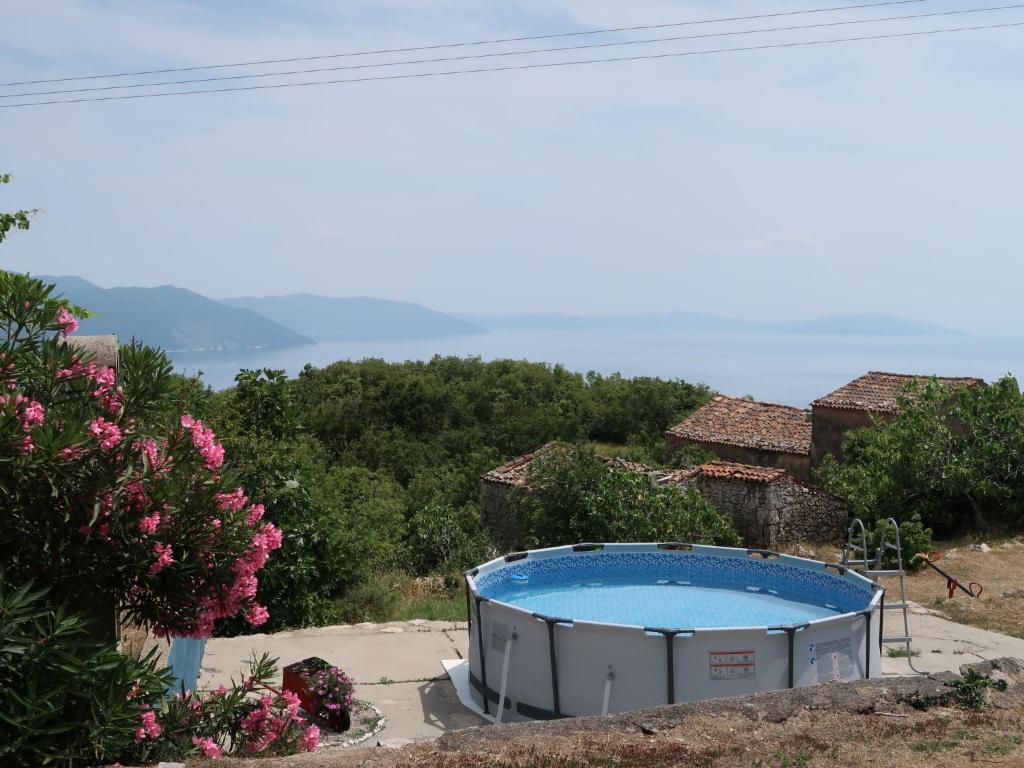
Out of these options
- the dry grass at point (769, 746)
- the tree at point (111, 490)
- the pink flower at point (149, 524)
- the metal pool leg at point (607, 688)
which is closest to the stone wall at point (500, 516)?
the metal pool leg at point (607, 688)

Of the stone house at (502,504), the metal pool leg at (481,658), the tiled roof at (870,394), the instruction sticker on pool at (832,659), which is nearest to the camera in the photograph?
the instruction sticker on pool at (832,659)

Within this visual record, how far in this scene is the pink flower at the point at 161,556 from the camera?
5.51 metres

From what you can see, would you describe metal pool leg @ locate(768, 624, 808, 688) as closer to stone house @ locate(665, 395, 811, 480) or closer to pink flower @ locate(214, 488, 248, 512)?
pink flower @ locate(214, 488, 248, 512)

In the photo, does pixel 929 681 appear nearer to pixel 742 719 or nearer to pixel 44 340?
pixel 742 719

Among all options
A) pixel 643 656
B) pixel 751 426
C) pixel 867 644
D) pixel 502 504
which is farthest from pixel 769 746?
pixel 751 426

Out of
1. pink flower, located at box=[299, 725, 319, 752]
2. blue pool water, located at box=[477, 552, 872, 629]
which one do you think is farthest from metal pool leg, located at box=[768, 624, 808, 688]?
pink flower, located at box=[299, 725, 319, 752]

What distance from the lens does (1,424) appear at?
17.1 ft

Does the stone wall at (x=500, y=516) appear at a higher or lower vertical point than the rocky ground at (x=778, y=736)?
lower

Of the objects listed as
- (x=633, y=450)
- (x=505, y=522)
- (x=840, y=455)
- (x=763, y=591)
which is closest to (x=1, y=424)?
(x=763, y=591)

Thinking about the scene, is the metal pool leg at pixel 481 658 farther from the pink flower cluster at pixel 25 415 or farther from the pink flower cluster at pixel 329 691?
the pink flower cluster at pixel 25 415

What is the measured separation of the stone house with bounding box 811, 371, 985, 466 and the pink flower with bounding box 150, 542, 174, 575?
23113 mm

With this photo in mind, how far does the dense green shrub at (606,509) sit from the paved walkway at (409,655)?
4168 mm

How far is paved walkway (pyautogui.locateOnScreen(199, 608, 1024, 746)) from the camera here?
10.1 meters

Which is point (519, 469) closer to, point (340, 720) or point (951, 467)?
point (951, 467)
